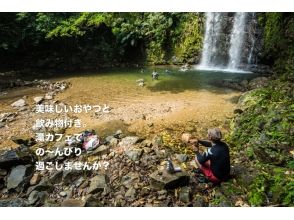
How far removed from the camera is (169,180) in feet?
15.2

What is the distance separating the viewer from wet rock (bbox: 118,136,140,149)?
6043 mm

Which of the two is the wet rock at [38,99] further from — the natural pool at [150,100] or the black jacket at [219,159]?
the black jacket at [219,159]

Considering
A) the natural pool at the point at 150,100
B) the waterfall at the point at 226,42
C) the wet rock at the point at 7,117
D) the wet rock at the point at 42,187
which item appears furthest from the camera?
the waterfall at the point at 226,42

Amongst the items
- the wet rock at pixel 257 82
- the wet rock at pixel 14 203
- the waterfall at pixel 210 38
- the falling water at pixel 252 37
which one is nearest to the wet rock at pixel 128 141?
the wet rock at pixel 14 203

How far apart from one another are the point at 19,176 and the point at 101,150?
1.39 metres

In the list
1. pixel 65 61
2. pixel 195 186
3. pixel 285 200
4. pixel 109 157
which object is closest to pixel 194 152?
pixel 195 186

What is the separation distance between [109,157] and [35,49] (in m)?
9.85

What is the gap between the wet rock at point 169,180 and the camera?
4.65 metres

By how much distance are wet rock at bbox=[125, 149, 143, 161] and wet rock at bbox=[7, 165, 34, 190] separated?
160 cm

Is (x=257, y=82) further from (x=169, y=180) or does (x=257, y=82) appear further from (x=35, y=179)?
(x=35, y=179)

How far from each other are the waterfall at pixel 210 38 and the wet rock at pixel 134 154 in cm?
861

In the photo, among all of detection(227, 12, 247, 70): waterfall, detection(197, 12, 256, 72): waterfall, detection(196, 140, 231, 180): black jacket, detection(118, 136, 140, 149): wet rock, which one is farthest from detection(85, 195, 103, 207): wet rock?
detection(227, 12, 247, 70): waterfall

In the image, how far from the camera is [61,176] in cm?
521
